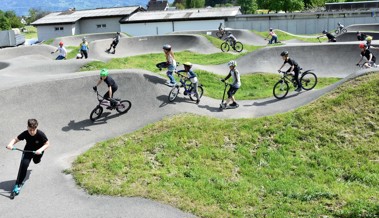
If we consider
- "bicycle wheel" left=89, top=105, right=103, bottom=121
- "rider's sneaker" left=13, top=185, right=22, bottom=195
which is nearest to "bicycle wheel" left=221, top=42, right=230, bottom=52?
"bicycle wheel" left=89, top=105, right=103, bottom=121

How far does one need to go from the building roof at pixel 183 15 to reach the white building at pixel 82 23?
3.65m

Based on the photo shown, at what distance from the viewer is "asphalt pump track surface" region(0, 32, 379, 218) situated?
8.98 m

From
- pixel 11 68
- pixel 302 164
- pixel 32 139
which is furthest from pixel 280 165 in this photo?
pixel 11 68

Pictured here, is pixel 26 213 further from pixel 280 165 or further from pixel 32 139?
pixel 280 165

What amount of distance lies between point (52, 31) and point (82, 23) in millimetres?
6123

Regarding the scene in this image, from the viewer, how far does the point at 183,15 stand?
66312mm

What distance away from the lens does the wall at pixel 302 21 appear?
5838cm

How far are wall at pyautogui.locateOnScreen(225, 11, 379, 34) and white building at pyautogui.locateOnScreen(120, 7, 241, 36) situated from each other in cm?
263

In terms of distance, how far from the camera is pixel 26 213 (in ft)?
28.6

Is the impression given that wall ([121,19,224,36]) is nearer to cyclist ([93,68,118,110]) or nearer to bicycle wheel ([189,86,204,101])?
bicycle wheel ([189,86,204,101])

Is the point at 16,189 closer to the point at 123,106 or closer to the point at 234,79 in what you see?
the point at 123,106

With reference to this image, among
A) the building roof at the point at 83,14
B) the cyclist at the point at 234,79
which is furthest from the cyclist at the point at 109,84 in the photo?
the building roof at the point at 83,14

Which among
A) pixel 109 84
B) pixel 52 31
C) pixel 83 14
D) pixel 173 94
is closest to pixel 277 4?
pixel 83 14

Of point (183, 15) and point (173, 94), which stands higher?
point (183, 15)
